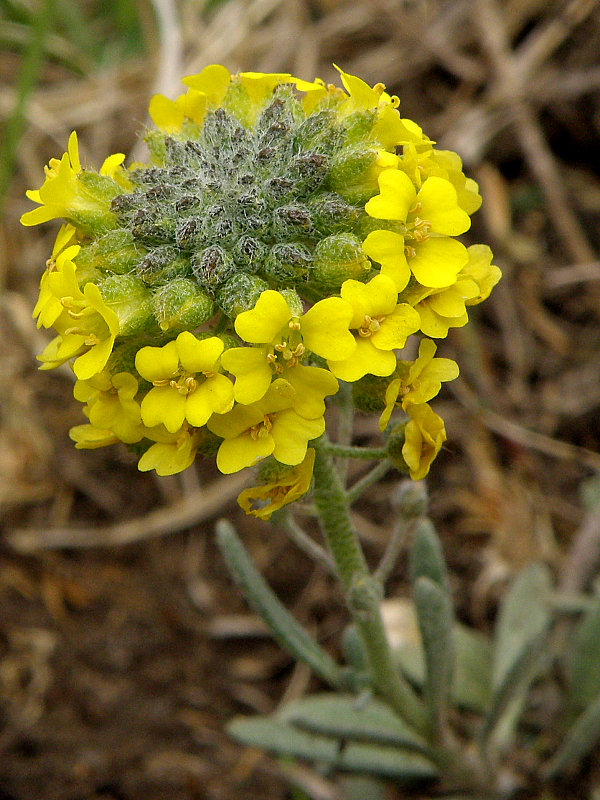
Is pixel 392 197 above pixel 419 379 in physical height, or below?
above

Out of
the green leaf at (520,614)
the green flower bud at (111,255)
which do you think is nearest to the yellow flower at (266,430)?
the green flower bud at (111,255)

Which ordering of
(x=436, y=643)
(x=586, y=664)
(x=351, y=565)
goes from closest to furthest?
(x=351, y=565)
(x=436, y=643)
(x=586, y=664)

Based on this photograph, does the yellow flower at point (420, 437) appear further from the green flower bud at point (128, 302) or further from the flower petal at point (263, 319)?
the green flower bud at point (128, 302)

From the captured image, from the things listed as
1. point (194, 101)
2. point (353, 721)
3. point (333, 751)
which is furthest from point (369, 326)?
point (333, 751)

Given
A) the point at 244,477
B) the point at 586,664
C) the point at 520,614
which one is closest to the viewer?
the point at 586,664

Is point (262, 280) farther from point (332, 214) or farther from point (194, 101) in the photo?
point (194, 101)

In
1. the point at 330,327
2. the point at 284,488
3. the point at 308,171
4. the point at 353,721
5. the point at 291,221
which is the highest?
the point at 308,171

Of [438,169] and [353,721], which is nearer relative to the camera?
[438,169]

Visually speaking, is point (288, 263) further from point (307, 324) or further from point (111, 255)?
point (111, 255)

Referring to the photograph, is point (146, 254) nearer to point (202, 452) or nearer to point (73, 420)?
point (202, 452)
